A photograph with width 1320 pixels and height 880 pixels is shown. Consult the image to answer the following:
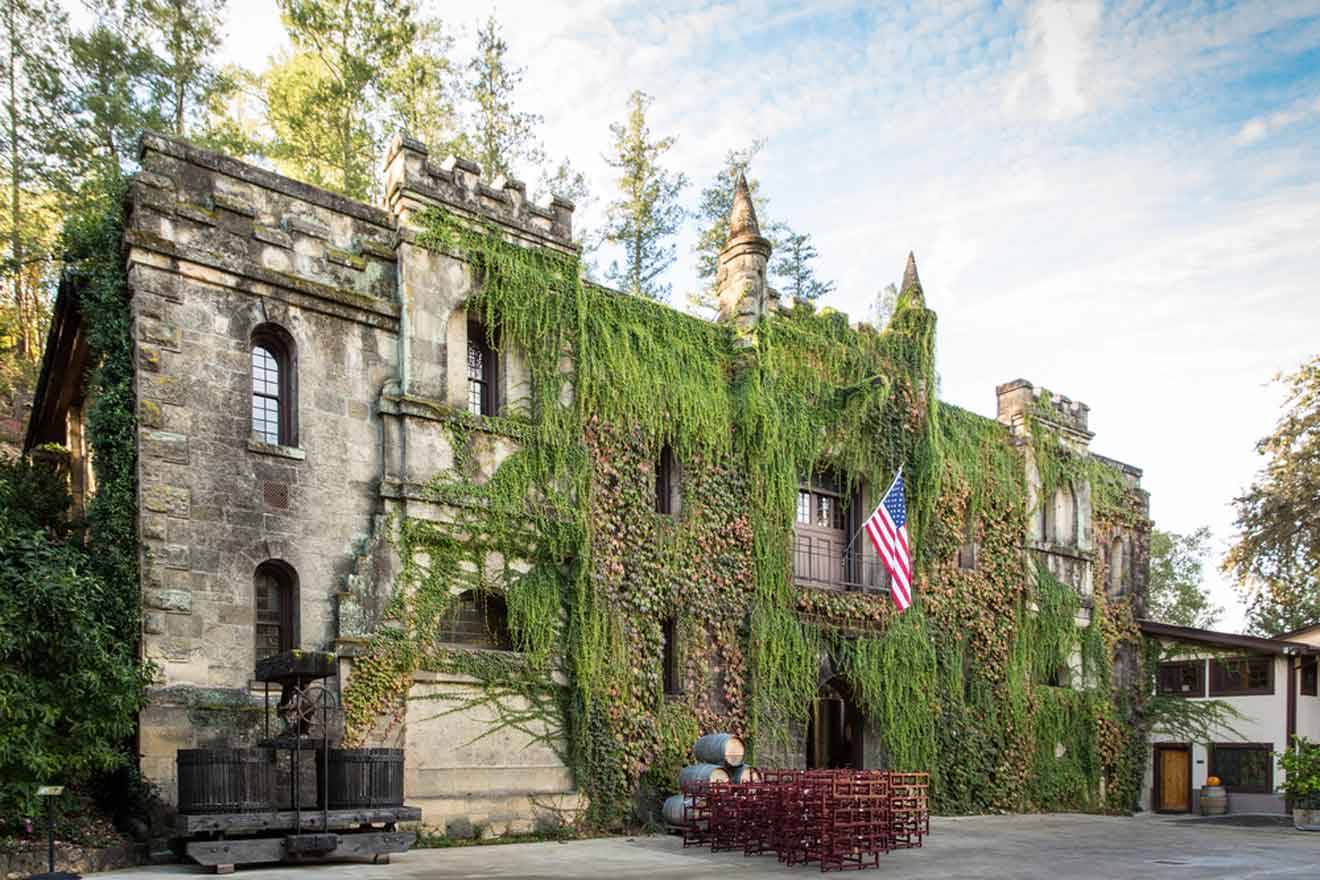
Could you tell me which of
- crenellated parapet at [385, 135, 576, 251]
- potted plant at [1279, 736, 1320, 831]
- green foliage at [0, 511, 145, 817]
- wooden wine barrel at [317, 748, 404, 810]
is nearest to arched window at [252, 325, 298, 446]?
crenellated parapet at [385, 135, 576, 251]

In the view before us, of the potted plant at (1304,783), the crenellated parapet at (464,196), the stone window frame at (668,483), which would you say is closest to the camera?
the crenellated parapet at (464,196)

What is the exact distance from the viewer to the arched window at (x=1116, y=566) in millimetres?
30589

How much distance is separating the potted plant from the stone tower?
52.2ft

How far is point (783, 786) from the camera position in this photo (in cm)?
1473

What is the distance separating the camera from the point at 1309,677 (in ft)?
97.4

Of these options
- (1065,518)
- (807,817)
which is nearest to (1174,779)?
(1065,518)

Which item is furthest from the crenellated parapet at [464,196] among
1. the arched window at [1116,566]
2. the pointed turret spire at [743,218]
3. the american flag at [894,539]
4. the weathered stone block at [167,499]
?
the arched window at [1116,566]

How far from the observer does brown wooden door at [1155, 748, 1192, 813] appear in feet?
99.1

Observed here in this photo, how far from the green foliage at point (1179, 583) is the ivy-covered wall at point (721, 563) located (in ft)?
104

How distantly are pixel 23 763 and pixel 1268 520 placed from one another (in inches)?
1273

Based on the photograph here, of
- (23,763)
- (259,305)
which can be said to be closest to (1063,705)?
(259,305)

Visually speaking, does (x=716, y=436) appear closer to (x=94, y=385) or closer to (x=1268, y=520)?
(x=94, y=385)

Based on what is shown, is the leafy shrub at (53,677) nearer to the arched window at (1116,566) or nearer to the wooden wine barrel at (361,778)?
the wooden wine barrel at (361,778)

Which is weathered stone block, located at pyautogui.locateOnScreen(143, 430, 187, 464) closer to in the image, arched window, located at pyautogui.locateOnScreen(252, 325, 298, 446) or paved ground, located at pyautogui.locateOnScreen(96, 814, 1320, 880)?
arched window, located at pyautogui.locateOnScreen(252, 325, 298, 446)
